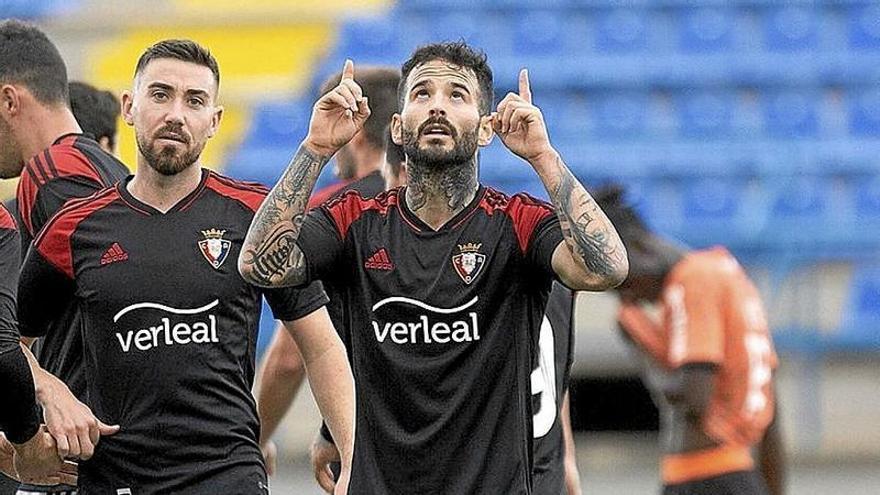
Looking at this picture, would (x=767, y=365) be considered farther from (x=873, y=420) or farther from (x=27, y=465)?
(x=873, y=420)

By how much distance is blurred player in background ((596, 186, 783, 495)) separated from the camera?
23.5ft

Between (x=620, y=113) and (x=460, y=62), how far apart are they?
428 inches

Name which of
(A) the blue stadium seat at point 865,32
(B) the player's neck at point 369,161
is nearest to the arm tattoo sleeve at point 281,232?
(B) the player's neck at point 369,161

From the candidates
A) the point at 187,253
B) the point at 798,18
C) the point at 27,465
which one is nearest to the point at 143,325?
the point at 187,253

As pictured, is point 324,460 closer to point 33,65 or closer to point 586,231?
point 33,65

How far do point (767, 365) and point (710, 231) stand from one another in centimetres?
642

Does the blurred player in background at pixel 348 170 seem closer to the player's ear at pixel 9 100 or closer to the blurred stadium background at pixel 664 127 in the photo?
the player's ear at pixel 9 100

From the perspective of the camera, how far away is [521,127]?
454 cm

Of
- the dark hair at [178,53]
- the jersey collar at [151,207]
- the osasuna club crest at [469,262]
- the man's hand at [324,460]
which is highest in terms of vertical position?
the dark hair at [178,53]

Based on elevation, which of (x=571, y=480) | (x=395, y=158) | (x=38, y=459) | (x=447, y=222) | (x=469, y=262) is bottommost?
(x=571, y=480)

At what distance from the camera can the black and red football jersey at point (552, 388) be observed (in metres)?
5.48

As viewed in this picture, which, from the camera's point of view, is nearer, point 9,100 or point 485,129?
point 485,129

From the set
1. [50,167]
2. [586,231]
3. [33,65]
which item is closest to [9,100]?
[33,65]

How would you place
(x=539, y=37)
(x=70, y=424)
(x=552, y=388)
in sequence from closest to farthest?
(x=70, y=424), (x=552, y=388), (x=539, y=37)
